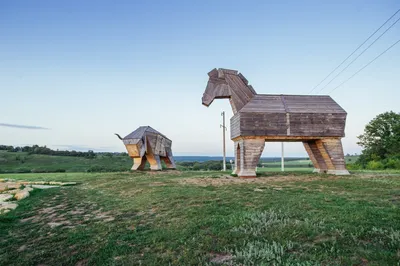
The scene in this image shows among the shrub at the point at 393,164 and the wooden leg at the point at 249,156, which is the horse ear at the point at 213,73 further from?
the shrub at the point at 393,164

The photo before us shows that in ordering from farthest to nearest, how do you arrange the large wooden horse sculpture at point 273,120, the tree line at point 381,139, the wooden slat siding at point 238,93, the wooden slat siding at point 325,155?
the tree line at point 381,139 < the wooden slat siding at point 238,93 < the wooden slat siding at point 325,155 < the large wooden horse sculpture at point 273,120

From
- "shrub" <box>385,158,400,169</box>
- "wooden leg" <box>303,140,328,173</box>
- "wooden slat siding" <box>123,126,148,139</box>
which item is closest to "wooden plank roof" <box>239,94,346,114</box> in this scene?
"wooden leg" <box>303,140,328,173</box>

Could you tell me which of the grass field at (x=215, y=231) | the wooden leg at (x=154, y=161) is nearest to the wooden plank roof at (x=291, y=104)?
the grass field at (x=215, y=231)

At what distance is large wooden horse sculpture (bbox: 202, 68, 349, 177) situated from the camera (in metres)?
13.3

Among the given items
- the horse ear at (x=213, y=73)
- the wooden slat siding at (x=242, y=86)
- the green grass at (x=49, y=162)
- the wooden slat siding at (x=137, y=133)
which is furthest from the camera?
the green grass at (x=49, y=162)

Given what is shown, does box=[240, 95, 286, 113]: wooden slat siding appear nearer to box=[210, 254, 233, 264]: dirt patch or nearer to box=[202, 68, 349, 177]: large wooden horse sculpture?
box=[202, 68, 349, 177]: large wooden horse sculpture

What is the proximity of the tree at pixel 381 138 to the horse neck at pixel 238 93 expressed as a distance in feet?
91.0

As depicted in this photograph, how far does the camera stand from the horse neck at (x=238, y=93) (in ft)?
45.9

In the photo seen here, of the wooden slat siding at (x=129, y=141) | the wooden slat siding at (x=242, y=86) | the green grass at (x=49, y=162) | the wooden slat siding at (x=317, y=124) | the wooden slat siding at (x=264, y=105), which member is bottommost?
the green grass at (x=49, y=162)

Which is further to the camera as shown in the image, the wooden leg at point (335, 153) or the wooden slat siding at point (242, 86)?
the wooden slat siding at point (242, 86)

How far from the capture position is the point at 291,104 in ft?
46.2

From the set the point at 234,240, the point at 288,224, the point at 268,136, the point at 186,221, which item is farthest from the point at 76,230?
the point at 268,136

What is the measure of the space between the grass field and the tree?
30537 millimetres

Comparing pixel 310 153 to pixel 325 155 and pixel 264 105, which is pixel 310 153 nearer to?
pixel 325 155
